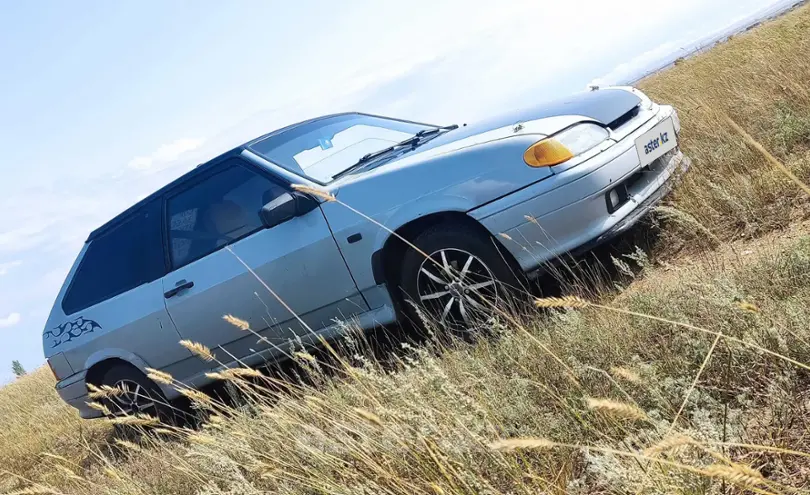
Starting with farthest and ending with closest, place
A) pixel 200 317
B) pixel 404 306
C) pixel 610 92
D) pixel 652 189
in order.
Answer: pixel 200 317, pixel 610 92, pixel 404 306, pixel 652 189

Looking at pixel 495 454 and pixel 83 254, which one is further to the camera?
pixel 83 254

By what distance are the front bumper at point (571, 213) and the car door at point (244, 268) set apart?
1116 mm

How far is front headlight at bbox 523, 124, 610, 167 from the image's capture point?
3402 millimetres

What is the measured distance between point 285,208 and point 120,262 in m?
2.11

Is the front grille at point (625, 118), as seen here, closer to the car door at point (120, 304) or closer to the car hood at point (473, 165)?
the car hood at point (473, 165)

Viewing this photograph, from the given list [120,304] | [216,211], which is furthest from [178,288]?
[120,304]

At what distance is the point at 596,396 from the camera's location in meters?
2.32

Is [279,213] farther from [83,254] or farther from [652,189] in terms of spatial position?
[83,254]

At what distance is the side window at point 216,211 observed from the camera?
4.39m

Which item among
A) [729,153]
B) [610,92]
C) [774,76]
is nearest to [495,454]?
[610,92]

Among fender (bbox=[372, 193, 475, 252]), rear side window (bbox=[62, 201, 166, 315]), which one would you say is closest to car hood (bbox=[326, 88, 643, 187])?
fender (bbox=[372, 193, 475, 252])

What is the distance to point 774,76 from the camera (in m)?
5.91

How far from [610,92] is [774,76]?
8.67ft

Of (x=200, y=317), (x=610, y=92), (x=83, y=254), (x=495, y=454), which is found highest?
(x=83, y=254)
